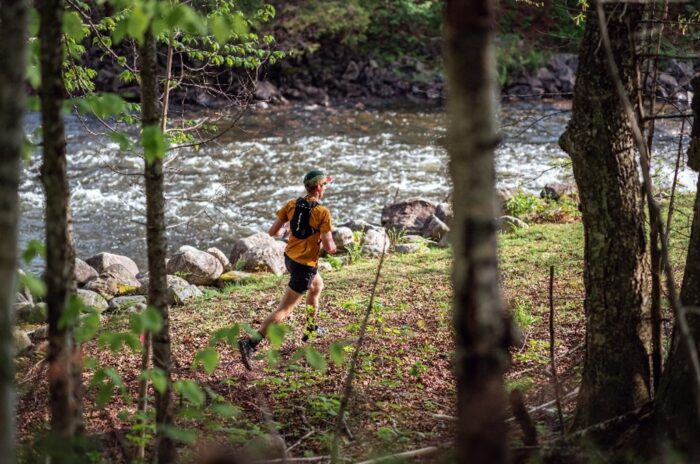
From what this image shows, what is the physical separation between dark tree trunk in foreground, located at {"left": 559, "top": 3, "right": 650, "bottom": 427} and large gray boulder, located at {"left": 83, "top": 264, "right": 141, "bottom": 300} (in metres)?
7.20

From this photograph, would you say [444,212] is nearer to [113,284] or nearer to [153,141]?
[113,284]

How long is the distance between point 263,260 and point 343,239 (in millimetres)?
1425

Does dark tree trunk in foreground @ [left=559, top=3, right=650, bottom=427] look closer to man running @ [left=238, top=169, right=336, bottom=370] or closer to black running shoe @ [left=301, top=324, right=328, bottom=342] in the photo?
man running @ [left=238, top=169, right=336, bottom=370]

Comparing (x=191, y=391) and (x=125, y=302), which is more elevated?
(x=191, y=391)

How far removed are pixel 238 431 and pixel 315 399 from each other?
110 centimetres

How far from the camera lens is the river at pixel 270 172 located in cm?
1351

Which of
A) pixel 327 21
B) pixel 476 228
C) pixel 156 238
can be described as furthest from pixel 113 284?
pixel 327 21

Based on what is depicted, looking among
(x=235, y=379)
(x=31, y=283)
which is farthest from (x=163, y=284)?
(x=235, y=379)

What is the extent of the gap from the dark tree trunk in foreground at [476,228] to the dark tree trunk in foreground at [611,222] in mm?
1920

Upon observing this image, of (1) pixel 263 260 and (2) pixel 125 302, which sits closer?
(2) pixel 125 302

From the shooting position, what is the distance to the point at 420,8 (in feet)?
97.3

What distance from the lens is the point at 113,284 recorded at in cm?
1005

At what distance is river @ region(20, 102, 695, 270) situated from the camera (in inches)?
532

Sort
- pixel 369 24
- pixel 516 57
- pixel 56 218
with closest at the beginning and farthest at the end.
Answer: pixel 56 218 < pixel 516 57 < pixel 369 24
